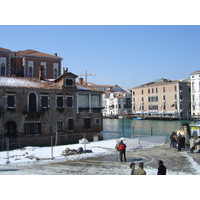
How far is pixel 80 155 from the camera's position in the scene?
1445 cm

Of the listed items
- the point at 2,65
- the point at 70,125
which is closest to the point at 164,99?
the point at 2,65

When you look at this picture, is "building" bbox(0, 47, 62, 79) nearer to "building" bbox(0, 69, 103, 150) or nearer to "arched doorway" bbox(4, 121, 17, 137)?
"building" bbox(0, 69, 103, 150)

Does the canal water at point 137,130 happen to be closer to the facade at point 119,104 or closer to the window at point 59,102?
the window at point 59,102

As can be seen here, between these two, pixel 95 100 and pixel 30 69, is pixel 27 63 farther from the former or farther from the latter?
pixel 95 100

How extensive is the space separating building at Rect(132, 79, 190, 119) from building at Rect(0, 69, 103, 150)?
153 feet

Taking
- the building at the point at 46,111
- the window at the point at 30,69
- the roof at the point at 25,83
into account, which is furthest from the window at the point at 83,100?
the window at the point at 30,69

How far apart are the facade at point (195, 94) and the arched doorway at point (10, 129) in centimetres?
5221

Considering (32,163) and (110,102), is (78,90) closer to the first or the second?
(32,163)

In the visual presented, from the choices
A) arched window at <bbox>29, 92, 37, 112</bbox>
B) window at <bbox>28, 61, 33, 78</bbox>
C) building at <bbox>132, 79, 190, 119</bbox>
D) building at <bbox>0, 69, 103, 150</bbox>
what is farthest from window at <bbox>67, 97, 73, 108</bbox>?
building at <bbox>132, 79, 190, 119</bbox>

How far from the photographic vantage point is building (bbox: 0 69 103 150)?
23.1 m

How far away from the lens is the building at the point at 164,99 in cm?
7056

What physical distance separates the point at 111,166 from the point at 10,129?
14949 millimetres

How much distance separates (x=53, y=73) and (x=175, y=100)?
39.4m
